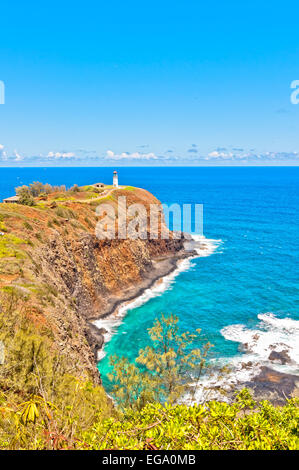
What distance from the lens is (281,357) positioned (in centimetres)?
3781

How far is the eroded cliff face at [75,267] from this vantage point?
27.8 m

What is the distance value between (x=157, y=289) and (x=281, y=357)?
27.0 meters

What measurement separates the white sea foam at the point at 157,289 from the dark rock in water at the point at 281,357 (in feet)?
74.2

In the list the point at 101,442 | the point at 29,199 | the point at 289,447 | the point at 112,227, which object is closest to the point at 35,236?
the point at 29,199

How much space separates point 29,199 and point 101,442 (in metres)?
55.4

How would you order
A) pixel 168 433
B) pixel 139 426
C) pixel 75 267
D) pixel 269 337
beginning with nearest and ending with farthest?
pixel 168 433, pixel 139 426, pixel 269 337, pixel 75 267

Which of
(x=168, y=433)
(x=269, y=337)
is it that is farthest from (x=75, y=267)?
(x=168, y=433)

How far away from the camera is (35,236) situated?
41312 mm

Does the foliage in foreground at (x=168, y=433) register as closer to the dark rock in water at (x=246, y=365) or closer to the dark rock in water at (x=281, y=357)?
the dark rock in water at (x=246, y=365)

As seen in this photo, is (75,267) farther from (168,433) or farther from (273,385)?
(168,433)

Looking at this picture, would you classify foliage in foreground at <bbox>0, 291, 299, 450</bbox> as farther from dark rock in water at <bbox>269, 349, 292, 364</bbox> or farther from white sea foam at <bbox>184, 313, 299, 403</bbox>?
dark rock in water at <bbox>269, 349, 292, 364</bbox>

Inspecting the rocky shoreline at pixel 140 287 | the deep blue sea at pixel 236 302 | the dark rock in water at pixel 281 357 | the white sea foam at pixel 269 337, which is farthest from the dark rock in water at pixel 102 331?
the dark rock in water at pixel 281 357

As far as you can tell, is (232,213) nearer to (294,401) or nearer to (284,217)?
(284,217)

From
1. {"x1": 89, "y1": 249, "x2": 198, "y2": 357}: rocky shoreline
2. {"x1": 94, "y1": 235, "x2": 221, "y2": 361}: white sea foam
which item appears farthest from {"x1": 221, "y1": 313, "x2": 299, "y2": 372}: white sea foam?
{"x1": 89, "y1": 249, "x2": 198, "y2": 357}: rocky shoreline
